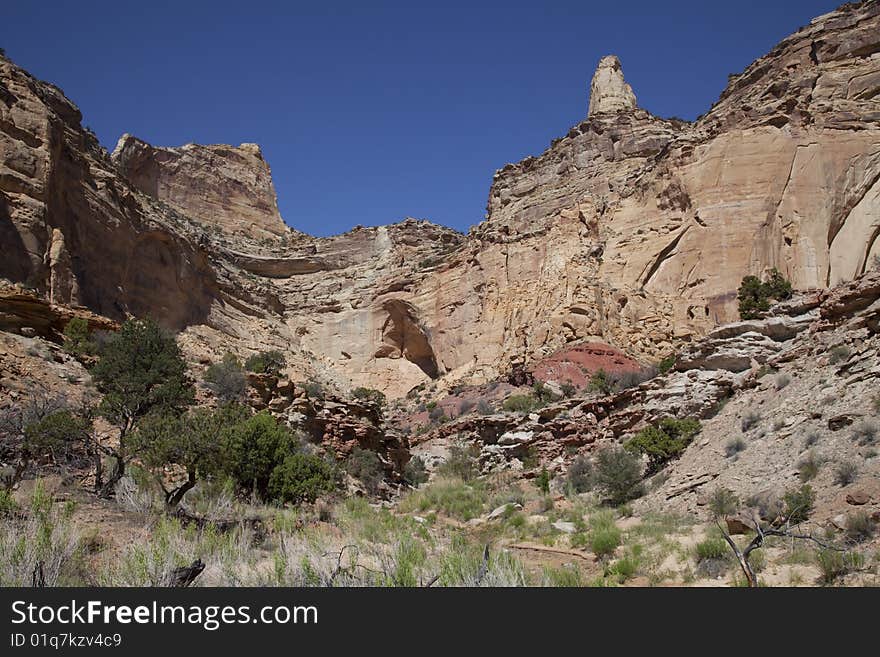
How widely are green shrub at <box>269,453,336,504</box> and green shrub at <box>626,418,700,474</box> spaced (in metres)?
8.22

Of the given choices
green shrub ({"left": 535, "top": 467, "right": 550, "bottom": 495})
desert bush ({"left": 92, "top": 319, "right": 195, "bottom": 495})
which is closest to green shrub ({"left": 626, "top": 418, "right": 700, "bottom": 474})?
green shrub ({"left": 535, "top": 467, "right": 550, "bottom": 495})

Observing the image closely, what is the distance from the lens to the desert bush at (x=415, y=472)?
74.6 ft

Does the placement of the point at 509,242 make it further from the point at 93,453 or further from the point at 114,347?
the point at 93,453

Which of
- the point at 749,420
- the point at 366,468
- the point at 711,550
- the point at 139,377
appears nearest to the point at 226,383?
the point at 139,377

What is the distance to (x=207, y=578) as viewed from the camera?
6789mm

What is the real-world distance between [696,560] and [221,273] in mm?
38926

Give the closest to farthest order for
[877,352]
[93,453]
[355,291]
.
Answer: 1. [93,453]
2. [877,352]
3. [355,291]

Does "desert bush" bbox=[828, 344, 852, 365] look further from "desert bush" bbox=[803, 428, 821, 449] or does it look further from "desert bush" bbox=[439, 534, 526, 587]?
"desert bush" bbox=[439, 534, 526, 587]

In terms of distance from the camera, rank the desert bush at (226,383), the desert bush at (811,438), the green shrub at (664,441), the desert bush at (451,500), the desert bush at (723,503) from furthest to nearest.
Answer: the desert bush at (226,383) → the green shrub at (664,441) → the desert bush at (451,500) → the desert bush at (811,438) → the desert bush at (723,503)

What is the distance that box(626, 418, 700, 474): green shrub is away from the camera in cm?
1658

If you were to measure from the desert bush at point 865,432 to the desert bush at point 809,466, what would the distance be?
0.71m

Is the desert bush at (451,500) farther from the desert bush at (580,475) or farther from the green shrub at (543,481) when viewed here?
the desert bush at (580,475)

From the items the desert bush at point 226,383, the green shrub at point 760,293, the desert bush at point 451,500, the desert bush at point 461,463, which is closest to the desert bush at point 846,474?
the desert bush at point 451,500
